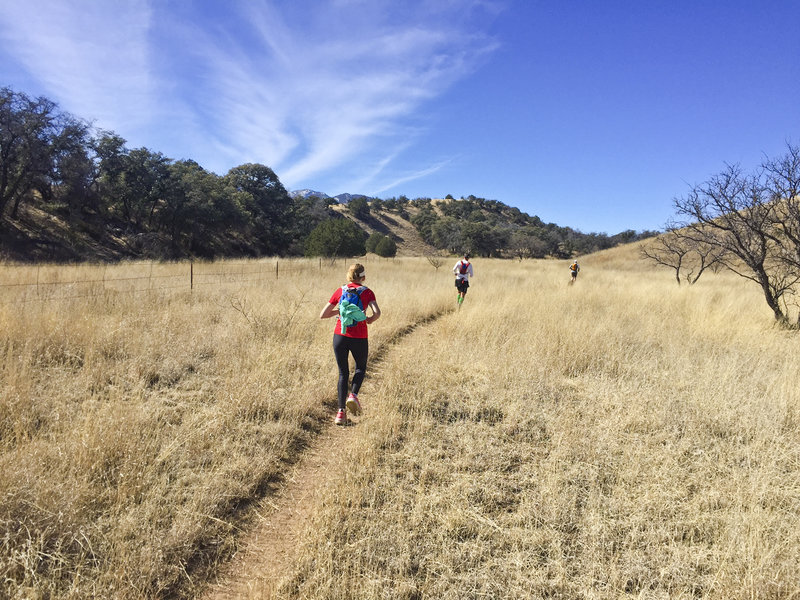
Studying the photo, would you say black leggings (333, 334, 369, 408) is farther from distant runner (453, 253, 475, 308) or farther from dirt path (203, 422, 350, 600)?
distant runner (453, 253, 475, 308)

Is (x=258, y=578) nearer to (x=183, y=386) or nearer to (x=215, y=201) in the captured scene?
(x=183, y=386)

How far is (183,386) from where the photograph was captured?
4.94 m

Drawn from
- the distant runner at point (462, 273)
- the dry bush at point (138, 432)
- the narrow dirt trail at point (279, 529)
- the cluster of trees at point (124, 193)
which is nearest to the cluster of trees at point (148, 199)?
the cluster of trees at point (124, 193)

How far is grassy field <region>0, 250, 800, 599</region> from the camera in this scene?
91.7 inches

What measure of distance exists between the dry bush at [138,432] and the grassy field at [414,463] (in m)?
0.02

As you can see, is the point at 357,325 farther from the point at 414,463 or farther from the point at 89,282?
the point at 89,282

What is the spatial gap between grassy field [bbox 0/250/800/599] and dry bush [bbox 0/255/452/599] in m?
0.02

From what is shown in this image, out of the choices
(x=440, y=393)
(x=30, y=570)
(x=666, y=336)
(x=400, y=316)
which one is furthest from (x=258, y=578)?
(x=666, y=336)

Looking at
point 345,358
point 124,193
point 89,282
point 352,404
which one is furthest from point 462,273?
point 124,193

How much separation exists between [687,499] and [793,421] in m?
2.48

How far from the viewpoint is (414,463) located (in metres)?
3.56

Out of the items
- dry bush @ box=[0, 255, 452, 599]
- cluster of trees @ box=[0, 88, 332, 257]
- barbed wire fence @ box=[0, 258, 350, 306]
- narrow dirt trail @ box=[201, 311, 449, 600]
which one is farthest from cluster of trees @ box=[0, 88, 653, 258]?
narrow dirt trail @ box=[201, 311, 449, 600]

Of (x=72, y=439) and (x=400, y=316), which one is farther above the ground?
(x=400, y=316)

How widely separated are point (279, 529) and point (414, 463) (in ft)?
4.34
